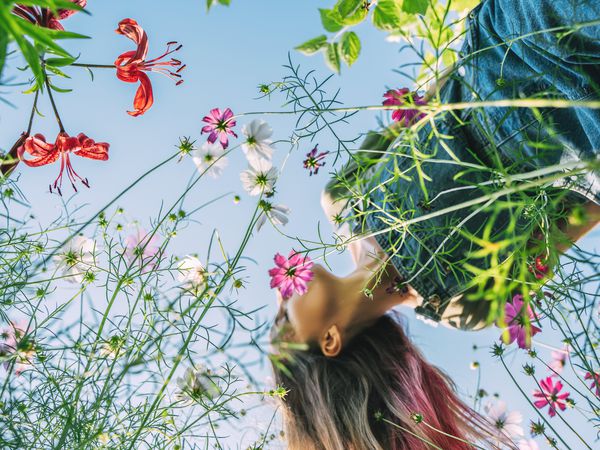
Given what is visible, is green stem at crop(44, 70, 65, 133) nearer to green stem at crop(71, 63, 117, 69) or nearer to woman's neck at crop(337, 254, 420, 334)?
green stem at crop(71, 63, 117, 69)

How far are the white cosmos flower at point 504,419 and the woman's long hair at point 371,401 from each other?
44 mm

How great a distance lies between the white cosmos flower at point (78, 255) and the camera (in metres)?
0.76

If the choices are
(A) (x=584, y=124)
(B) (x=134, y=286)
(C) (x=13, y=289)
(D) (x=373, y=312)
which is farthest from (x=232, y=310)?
(D) (x=373, y=312)

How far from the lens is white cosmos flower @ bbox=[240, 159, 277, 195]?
77 centimetres

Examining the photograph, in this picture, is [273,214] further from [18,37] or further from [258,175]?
[18,37]

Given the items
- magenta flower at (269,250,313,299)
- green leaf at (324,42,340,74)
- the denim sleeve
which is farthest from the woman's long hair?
the denim sleeve

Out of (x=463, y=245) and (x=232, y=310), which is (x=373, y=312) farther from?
(x=232, y=310)

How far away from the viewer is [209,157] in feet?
2.44

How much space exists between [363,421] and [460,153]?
675 millimetres

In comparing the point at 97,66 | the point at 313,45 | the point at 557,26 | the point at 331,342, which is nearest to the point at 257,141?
the point at 313,45

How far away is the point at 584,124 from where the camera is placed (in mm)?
619

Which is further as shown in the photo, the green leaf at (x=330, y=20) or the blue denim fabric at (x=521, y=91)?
the green leaf at (x=330, y=20)

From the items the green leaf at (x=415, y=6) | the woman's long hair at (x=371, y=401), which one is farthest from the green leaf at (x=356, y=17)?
the woman's long hair at (x=371, y=401)

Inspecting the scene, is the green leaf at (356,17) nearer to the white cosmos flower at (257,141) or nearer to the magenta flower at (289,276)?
the white cosmos flower at (257,141)
